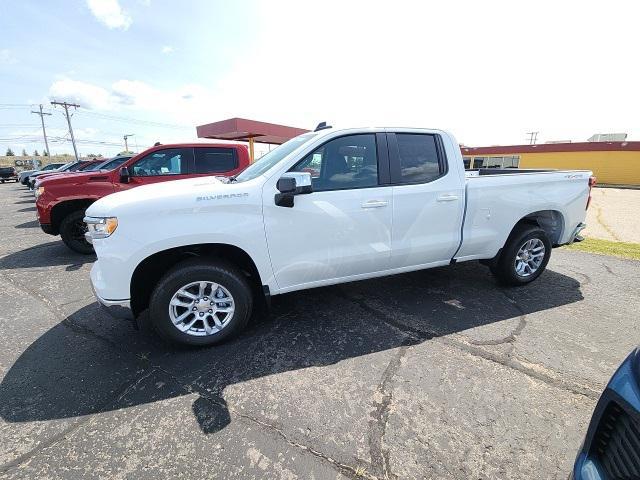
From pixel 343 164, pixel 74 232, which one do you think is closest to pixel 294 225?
pixel 343 164

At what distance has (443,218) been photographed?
3.66 m

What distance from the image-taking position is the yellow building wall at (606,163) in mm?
31281

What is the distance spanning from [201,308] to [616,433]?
9.17ft

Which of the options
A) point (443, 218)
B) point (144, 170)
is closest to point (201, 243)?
point (443, 218)

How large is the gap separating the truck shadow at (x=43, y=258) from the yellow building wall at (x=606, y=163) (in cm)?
3864

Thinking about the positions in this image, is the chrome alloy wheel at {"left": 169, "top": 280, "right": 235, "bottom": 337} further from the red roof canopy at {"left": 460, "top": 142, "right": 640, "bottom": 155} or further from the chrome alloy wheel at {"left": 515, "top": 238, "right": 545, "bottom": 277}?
the red roof canopy at {"left": 460, "top": 142, "right": 640, "bottom": 155}

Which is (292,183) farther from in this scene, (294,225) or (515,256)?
(515,256)

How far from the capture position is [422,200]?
351cm

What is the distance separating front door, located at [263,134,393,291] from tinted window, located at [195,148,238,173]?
4.16m

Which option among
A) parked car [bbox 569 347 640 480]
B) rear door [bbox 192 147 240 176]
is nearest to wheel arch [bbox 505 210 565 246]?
parked car [bbox 569 347 640 480]

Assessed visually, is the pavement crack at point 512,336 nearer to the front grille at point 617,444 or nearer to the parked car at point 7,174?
the front grille at point 617,444

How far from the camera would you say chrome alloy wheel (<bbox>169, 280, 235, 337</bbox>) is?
2.96m

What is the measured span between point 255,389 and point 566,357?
2.66 m

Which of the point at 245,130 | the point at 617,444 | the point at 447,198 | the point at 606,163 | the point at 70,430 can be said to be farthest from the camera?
the point at 606,163
